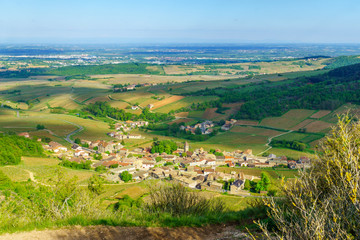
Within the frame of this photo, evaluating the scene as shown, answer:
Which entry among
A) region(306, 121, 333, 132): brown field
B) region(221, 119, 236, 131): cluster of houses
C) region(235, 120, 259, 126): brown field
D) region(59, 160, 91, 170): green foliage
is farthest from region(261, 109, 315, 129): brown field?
region(59, 160, 91, 170): green foliage

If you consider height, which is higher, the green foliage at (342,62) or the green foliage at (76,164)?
the green foliage at (342,62)

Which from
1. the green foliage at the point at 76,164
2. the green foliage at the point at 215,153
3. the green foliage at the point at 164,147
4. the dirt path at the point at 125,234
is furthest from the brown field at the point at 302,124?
the dirt path at the point at 125,234

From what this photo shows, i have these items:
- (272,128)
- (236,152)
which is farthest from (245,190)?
(272,128)

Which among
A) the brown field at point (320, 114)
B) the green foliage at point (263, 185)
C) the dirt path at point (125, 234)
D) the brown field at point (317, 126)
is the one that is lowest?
the green foliage at point (263, 185)

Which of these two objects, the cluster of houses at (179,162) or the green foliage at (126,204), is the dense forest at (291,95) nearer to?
the cluster of houses at (179,162)

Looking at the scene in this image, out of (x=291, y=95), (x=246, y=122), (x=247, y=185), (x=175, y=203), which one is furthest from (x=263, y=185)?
(x=291, y=95)

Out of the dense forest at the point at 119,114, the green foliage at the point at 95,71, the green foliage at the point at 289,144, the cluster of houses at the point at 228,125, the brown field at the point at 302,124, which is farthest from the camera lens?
the green foliage at the point at 95,71

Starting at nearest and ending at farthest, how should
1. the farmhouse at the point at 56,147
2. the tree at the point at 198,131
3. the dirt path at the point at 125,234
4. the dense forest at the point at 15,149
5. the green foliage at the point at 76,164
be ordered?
the dirt path at the point at 125,234 < the dense forest at the point at 15,149 < the green foliage at the point at 76,164 < the farmhouse at the point at 56,147 < the tree at the point at 198,131

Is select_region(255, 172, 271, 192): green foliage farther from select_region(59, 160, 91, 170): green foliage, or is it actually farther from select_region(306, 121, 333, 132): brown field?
select_region(306, 121, 333, 132): brown field
